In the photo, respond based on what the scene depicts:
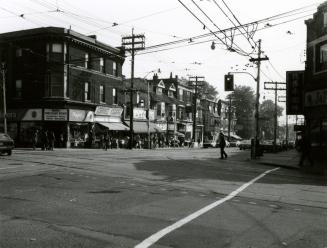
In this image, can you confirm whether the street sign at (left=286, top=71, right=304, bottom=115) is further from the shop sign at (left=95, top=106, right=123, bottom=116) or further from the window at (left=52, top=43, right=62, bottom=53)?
the window at (left=52, top=43, right=62, bottom=53)

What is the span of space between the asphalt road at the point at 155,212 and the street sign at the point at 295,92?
67.7ft

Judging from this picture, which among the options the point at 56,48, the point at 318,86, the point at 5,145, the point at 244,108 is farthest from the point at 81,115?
the point at 244,108

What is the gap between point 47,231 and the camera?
286 inches

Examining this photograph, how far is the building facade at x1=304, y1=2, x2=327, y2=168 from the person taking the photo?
28562mm

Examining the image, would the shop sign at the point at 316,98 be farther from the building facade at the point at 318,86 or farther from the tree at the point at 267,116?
the tree at the point at 267,116

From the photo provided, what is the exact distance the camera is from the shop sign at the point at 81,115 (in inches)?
1727

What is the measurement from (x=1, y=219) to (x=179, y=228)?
330 cm

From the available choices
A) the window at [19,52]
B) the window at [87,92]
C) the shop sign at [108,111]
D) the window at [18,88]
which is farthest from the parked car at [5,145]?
the shop sign at [108,111]

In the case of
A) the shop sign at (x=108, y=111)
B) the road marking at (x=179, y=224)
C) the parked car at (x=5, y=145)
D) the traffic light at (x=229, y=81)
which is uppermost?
the traffic light at (x=229, y=81)

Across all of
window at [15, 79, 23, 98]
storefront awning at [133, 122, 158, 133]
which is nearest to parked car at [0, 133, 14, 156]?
window at [15, 79, 23, 98]

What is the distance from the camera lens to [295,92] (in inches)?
1398

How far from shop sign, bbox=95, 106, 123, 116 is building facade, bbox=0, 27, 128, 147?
1.86 feet

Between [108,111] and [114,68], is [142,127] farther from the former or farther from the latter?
[114,68]

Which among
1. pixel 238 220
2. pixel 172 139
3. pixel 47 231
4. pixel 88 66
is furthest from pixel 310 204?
pixel 172 139
